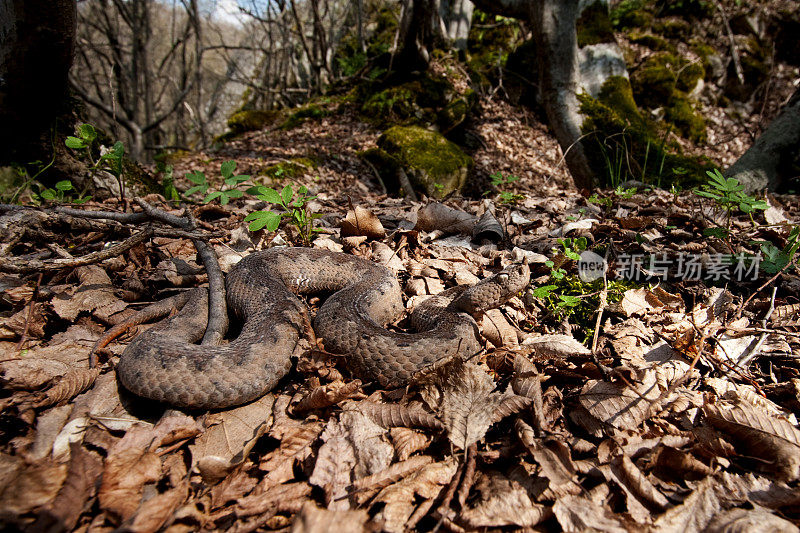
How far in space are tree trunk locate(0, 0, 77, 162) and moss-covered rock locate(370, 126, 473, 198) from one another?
5.16 meters

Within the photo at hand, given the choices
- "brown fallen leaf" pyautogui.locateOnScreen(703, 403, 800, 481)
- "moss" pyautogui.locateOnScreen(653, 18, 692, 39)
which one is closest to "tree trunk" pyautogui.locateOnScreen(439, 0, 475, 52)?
"moss" pyautogui.locateOnScreen(653, 18, 692, 39)

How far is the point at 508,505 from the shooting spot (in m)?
1.71

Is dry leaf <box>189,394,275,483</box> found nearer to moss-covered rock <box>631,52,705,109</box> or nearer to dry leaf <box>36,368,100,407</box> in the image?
dry leaf <box>36,368,100,407</box>

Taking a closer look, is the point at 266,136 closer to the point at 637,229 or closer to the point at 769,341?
the point at 637,229

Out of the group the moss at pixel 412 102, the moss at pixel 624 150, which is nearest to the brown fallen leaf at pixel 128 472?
the moss at pixel 624 150

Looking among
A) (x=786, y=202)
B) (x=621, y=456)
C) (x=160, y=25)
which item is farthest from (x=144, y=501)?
(x=160, y=25)

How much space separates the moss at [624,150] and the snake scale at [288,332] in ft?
17.2

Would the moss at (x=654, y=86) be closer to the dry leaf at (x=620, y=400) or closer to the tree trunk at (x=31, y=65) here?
the dry leaf at (x=620, y=400)

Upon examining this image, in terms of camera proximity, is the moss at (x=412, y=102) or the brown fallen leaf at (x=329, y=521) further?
the moss at (x=412, y=102)

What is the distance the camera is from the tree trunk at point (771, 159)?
578cm

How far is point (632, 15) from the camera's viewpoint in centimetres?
1330

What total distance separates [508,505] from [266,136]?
1113 cm

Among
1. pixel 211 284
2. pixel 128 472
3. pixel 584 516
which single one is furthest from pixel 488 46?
pixel 128 472

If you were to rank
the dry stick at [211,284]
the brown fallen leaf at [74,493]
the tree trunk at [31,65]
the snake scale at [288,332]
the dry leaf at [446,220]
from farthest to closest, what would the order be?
the dry leaf at [446,220] → the tree trunk at [31,65] → the dry stick at [211,284] → the snake scale at [288,332] → the brown fallen leaf at [74,493]
